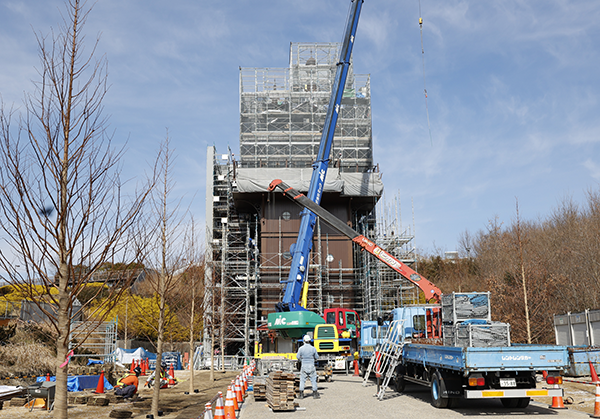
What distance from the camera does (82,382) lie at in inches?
763

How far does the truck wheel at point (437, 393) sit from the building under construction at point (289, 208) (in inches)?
794

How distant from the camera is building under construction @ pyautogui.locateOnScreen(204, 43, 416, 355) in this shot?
3569 centimetres

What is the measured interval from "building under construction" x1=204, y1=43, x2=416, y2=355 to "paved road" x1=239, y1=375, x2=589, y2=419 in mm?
18174

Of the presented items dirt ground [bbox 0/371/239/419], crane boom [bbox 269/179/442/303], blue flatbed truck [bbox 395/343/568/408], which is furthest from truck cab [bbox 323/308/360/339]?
blue flatbed truck [bbox 395/343/568/408]

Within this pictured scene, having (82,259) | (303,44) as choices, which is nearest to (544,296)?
(303,44)

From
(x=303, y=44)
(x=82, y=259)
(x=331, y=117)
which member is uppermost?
(x=303, y=44)

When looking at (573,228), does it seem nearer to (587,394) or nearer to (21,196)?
(587,394)

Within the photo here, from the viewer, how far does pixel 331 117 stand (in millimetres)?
30484

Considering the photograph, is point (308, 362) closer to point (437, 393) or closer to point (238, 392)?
point (238, 392)

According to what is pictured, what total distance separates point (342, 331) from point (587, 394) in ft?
37.2

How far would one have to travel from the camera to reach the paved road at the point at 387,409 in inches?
459

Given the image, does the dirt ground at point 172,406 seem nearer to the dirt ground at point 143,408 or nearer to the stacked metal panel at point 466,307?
the dirt ground at point 143,408

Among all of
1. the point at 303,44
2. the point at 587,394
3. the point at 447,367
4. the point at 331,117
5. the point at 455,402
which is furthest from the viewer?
the point at 303,44

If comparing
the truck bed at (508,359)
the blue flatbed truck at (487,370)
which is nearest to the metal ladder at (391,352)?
the blue flatbed truck at (487,370)
